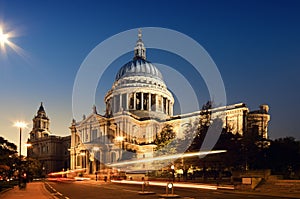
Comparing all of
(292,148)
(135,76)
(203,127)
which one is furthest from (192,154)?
(135,76)

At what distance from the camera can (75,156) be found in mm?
135875

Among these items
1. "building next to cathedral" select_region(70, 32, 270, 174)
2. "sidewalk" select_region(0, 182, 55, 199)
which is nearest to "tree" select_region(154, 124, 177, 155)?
"building next to cathedral" select_region(70, 32, 270, 174)

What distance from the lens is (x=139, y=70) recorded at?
152 metres

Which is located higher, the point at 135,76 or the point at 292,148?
the point at 135,76

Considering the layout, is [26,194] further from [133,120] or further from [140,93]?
[140,93]

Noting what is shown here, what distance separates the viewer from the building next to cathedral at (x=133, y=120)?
11262 centimetres

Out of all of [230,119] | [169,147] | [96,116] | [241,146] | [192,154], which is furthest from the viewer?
[96,116]

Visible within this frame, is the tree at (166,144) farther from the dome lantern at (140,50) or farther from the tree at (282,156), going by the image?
the dome lantern at (140,50)

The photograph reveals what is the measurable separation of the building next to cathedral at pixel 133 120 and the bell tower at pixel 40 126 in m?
43.6

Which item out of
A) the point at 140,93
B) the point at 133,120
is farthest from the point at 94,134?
the point at 140,93

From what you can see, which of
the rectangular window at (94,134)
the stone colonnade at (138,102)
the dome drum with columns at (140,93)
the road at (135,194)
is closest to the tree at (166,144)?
the road at (135,194)

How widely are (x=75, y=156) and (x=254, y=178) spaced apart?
345 ft

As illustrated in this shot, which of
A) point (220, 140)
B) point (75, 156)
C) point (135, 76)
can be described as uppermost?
point (135, 76)

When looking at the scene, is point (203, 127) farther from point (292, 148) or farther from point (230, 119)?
point (230, 119)
